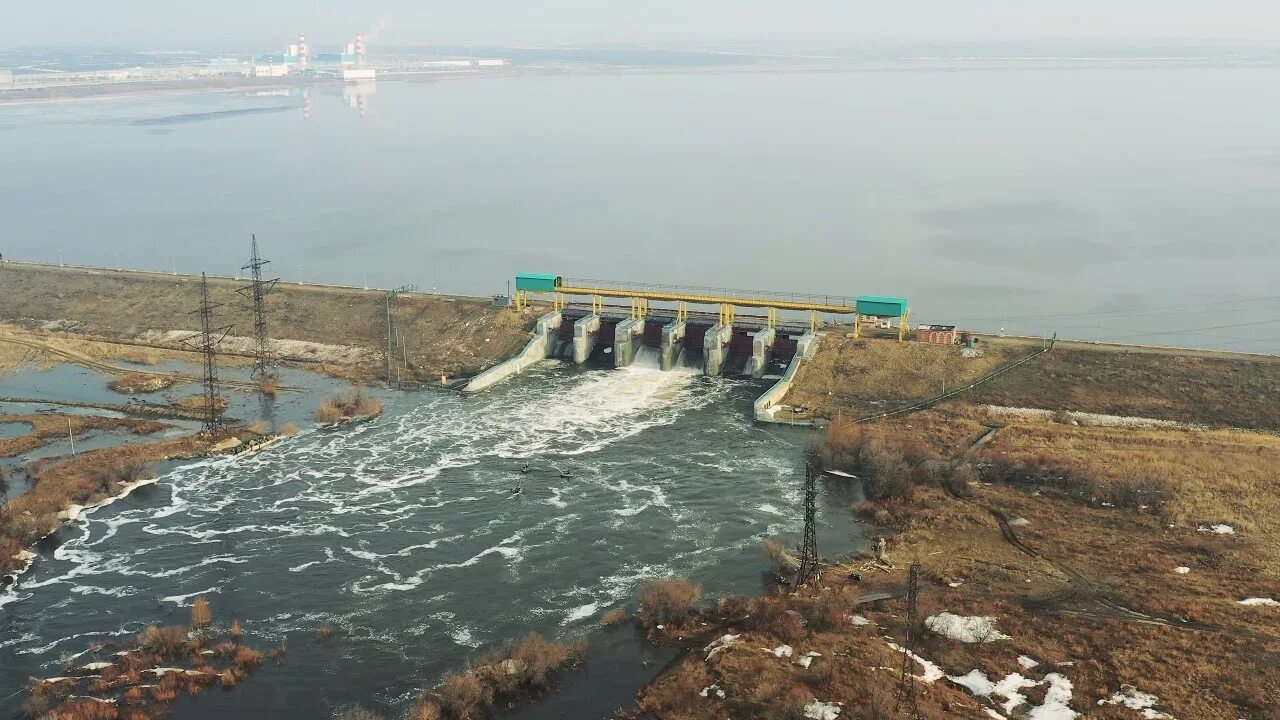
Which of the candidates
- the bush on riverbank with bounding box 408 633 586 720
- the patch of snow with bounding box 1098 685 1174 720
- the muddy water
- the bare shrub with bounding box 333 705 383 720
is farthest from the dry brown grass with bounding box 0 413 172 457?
the patch of snow with bounding box 1098 685 1174 720

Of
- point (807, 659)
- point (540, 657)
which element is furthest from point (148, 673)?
point (807, 659)

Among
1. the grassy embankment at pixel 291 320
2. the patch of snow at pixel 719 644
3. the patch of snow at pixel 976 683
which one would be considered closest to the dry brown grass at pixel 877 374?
the grassy embankment at pixel 291 320

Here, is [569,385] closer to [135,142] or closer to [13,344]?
[13,344]

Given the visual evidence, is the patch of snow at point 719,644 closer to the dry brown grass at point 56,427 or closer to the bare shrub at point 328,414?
the bare shrub at point 328,414

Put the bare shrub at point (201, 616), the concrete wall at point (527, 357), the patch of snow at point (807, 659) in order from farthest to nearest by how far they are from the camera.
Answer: the concrete wall at point (527, 357)
the bare shrub at point (201, 616)
the patch of snow at point (807, 659)

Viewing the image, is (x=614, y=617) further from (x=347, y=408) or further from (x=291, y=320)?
(x=291, y=320)
